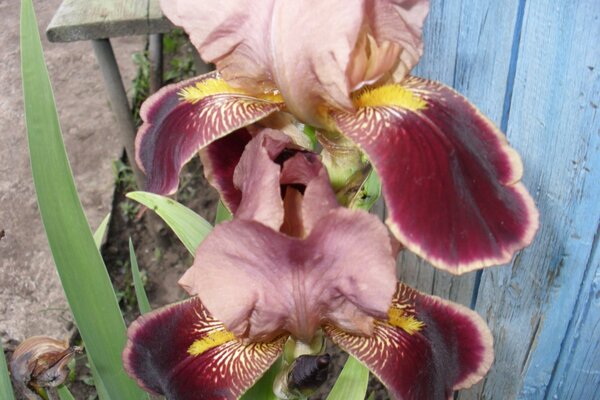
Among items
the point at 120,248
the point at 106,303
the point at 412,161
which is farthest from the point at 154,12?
Result: the point at 412,161

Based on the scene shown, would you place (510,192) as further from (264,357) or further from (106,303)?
(106,303)

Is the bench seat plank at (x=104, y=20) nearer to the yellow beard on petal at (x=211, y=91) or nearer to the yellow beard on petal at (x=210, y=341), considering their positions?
the yellow beard on petal at (x=211, y=91)

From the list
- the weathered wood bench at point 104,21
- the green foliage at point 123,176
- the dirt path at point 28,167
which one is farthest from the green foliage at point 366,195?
the green foliage at point 123,176

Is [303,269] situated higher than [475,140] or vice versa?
[475,140]

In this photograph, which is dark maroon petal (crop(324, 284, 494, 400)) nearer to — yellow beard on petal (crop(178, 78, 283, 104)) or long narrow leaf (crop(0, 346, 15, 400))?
yellow beard on petal (crop(178, 78, 283, 104))

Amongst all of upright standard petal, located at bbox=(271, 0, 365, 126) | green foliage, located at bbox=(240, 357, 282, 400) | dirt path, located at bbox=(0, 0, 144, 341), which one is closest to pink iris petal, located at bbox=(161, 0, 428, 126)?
upright standard petal, located at bbox=(271, 0, 365, 126)

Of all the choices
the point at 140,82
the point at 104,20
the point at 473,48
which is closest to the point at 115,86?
the point at 104,20
